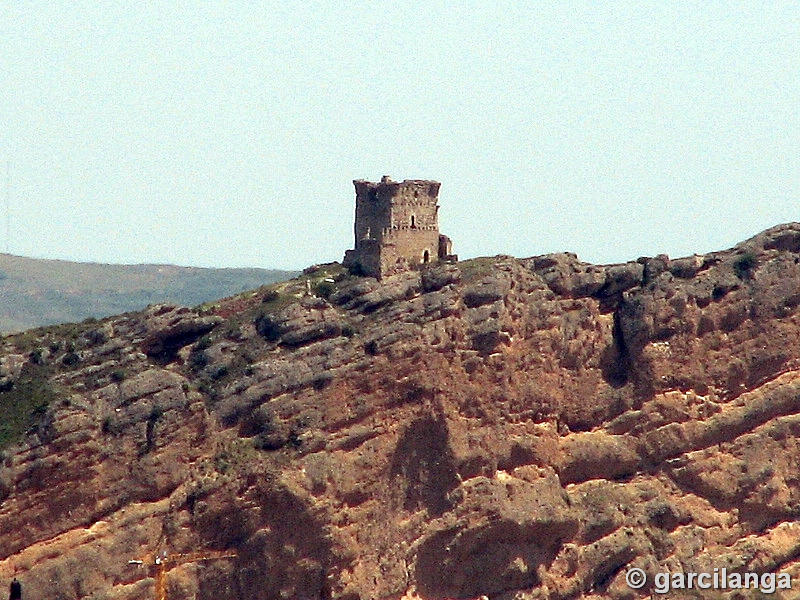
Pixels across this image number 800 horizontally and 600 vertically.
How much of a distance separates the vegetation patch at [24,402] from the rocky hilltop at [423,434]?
0.13m

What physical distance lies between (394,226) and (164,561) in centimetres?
1981

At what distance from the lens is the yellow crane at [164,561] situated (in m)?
76.7

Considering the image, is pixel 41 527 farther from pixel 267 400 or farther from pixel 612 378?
pixel 612 378

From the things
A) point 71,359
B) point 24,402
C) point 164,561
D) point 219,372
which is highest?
point 71,359

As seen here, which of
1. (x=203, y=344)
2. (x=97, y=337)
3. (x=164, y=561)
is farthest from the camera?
(x=203, y=344)

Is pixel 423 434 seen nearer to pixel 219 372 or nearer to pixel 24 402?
pixel 219 372

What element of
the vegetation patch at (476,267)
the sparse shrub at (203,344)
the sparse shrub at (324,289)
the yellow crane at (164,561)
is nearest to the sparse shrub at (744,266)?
the vegetation patch at (476,267)

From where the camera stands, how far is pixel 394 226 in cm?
8925

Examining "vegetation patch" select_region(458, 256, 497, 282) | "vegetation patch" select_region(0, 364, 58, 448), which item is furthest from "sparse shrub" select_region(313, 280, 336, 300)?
"vegetation patch" select_region(0, 364, 58, 448)

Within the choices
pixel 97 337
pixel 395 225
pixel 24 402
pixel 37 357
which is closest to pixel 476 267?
pixel 395 225

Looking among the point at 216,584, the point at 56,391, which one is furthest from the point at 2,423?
the point at 216,584

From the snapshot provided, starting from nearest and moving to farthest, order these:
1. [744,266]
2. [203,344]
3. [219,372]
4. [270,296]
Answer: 1. [219,372]
2. [203,344]
3. [270,296]
4. [744,266]

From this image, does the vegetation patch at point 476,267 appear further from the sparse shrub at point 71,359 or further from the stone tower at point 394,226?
the sparse shrub at point 71,359

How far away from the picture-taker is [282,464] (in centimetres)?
8125
